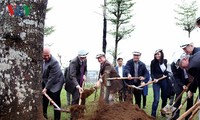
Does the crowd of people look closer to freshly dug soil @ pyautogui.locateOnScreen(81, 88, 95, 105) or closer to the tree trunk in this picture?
freshly dug soil @ pyautogui.locateOnScreen(81, 88, 95, 105)

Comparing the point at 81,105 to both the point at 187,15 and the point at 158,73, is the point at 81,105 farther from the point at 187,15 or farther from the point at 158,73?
the point at 187,15

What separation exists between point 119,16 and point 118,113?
882 inches

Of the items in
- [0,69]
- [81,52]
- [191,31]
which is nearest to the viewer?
[0,69]

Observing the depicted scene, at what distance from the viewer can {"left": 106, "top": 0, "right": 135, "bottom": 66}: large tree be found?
26891 mm

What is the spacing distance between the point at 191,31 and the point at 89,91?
74.3ft

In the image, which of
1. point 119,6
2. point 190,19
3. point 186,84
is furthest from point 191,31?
point 186,84

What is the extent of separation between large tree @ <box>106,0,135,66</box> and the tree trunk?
2314 centimetres

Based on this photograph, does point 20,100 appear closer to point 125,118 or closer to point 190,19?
point 125,118

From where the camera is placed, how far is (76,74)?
8641 millimetres

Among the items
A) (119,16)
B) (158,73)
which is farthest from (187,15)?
(158,73)

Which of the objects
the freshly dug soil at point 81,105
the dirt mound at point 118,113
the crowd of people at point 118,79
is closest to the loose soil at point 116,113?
the dirt mound at point 118,113

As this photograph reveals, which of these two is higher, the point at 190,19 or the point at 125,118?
the point at 190,19

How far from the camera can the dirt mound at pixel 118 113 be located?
197 inches

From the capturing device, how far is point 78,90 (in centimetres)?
841
